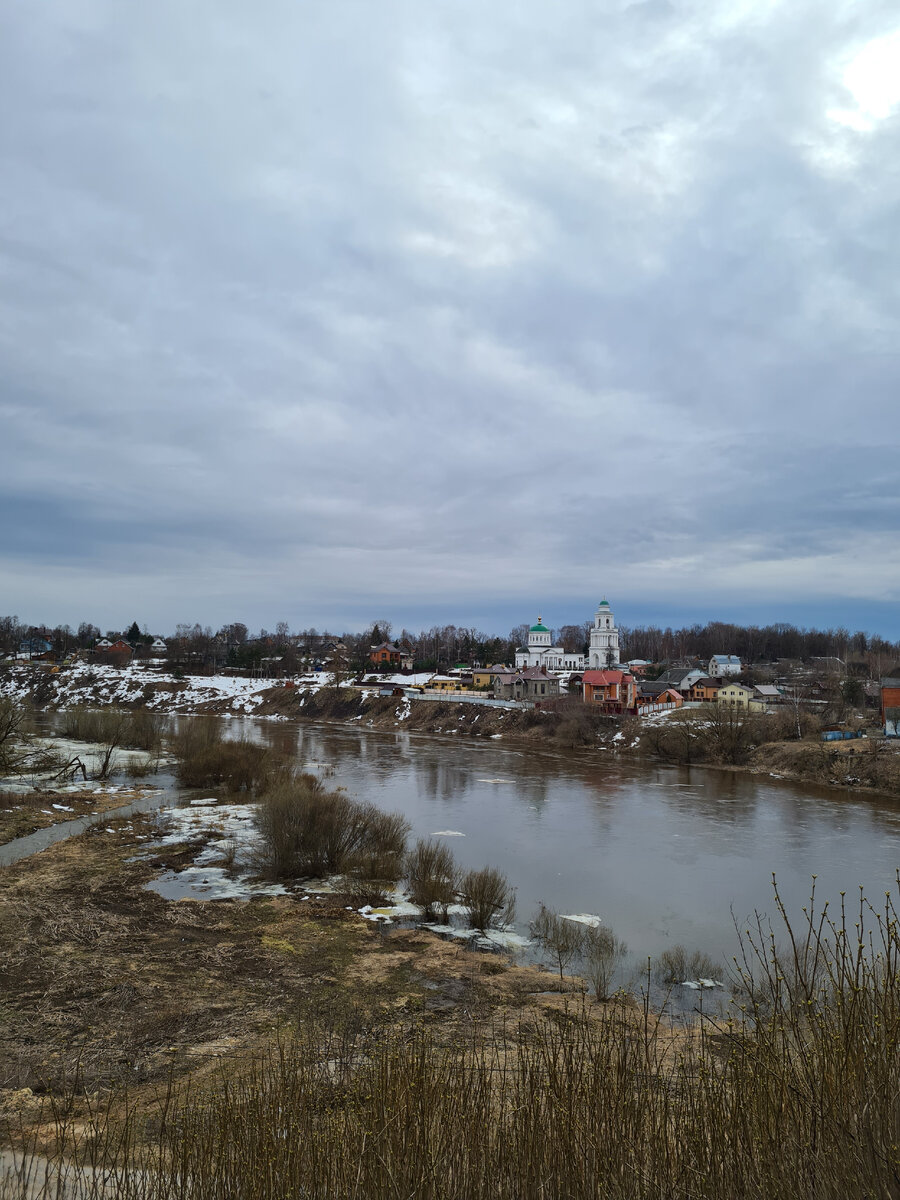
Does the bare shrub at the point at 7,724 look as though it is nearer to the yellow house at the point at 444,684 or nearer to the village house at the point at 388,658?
the yellow house at the point at 444,684

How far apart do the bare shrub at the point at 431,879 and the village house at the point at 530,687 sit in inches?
1814

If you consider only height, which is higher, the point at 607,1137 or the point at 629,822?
the point at 607,1137

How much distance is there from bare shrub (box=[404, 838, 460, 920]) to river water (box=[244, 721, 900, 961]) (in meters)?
1.58

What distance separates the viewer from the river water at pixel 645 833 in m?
16.0

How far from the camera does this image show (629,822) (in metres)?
25.5

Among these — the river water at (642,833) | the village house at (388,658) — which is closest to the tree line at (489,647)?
the village house at (388,658)

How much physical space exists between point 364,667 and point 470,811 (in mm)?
69686

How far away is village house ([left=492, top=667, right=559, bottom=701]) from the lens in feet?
216

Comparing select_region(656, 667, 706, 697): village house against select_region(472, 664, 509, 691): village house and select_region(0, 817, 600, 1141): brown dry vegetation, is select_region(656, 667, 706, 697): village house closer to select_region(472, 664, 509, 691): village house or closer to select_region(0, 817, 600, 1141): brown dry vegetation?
select_region(472, 664, 509, 691): village house

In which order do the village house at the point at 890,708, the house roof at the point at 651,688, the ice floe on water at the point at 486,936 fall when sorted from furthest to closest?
1. the house roof at the point at 651,688
2. the village house at the point at 890,708
3. the ice floe on water at the point at 486,936

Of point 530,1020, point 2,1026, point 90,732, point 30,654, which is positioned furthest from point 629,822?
point 30,654

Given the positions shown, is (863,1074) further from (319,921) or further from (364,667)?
(364,667)

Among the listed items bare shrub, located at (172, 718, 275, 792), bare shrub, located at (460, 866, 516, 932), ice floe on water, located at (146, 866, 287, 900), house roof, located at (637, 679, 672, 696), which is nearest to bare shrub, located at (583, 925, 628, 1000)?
bare shrub, located at (460, 866, 516, 932)

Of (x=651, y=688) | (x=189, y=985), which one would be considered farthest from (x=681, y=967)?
(x=651, y=688)
